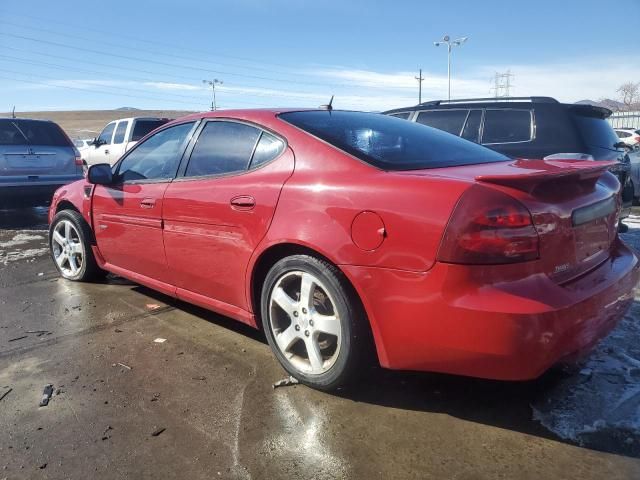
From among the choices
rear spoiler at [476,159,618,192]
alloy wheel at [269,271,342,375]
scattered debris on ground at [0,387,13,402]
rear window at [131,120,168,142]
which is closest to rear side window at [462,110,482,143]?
rear spoiler at [476,159,618,192]

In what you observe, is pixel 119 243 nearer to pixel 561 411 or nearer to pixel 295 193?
pixel 295 193

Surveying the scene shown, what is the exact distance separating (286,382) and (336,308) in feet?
2.05

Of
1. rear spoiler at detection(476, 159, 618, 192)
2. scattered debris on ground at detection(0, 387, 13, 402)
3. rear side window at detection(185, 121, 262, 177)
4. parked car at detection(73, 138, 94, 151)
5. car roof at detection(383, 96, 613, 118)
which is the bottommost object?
scattered debris on ground at detection(0, 387, 13, 402)

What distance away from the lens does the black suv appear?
5.66 meters

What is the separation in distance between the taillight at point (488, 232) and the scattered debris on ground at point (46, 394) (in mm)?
2166

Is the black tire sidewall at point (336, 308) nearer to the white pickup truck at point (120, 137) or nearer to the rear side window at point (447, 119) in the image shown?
the rear side window at point (447, 119)

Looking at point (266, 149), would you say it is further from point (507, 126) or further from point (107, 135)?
point (107, 135)

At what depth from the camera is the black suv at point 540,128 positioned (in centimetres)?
566

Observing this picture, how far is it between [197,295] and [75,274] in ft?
6.67

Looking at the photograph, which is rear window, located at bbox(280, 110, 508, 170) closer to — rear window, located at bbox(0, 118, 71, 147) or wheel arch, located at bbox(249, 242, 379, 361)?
wheel arch, located at bbox(249, 242, 379, 361)

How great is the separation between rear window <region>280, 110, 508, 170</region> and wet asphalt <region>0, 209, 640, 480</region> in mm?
1136

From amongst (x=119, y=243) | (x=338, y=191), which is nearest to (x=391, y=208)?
(x=338, y=191)

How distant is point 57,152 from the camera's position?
8.53 metres

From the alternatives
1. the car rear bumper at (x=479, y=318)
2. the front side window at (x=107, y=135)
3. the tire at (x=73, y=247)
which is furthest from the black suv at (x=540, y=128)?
the front side window at (x=107, y=135)
